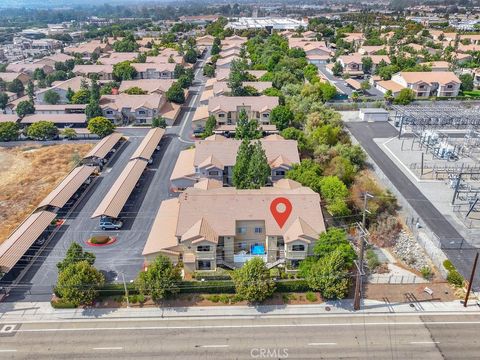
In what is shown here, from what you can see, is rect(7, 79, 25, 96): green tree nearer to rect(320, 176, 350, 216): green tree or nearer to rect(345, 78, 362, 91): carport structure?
rect(345, 78, 362, 91): carport structure

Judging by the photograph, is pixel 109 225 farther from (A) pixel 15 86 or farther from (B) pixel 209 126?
(A) pixel 15 86

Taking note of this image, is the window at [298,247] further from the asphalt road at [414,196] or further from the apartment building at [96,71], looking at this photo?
the apartment building at [96,71]

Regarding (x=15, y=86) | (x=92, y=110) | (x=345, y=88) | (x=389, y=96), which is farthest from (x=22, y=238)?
(x=345, y=88)

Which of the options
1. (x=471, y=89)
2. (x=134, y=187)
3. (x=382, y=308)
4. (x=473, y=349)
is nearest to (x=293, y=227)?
(x=382, y=308)

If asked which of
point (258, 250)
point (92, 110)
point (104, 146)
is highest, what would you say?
point (92, 110)

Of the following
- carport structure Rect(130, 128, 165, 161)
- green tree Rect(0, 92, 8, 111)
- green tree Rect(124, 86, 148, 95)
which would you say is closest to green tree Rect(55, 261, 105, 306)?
carport structure Rect(130, 128, 165, 161)

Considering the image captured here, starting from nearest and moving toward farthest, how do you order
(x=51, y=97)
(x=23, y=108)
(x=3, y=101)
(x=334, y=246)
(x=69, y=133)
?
(x=334, y=246) → (x=69, y=133) → (x=23, y=108) → (x=3, y=101) → (x=51, y=97)
